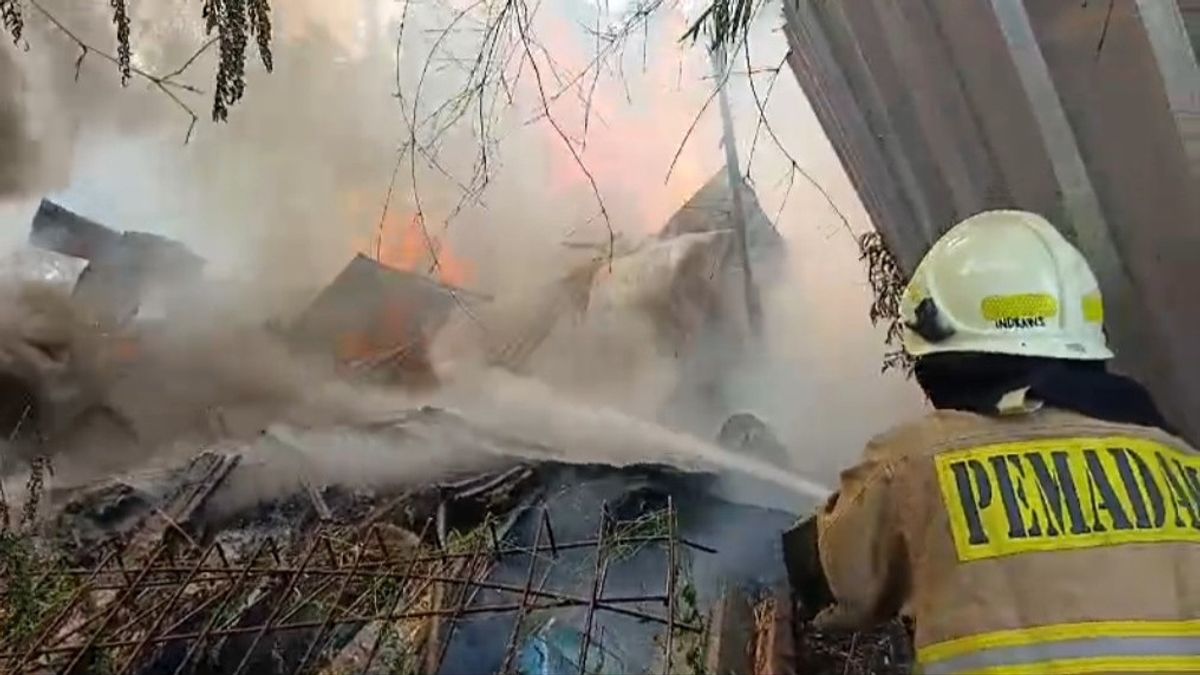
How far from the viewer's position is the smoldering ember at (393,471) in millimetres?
3404

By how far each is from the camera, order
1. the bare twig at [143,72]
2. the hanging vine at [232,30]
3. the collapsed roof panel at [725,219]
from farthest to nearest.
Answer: the collapsed roof panel at [725,219] → the bare twig at [143,72] → the hanging vine at [232,30]

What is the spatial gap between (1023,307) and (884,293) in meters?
2.33

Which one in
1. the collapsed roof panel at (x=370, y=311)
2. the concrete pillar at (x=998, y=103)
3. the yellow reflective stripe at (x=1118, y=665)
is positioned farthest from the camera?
the collapsed roof panel at (x=370, y=311)

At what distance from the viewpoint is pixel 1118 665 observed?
141cm

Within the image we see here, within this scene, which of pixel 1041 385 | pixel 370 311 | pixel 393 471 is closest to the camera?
pixel 1041 385

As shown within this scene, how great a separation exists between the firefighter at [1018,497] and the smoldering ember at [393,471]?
166 centimetres

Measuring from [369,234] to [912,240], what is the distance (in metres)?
2.22

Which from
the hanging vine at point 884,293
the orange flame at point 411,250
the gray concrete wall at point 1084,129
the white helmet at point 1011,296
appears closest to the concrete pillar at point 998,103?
the gray concrete wall at point 1084,129

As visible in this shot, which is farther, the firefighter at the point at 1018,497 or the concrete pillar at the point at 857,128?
the concrete pillar at the point at 857,128

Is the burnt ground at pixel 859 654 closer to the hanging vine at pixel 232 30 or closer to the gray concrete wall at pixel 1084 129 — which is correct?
the gray concrete wall at pixel 1084 129

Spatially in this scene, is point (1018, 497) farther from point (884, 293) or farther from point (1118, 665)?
point (884, 293)

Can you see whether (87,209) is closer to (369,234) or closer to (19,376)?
(19,376)

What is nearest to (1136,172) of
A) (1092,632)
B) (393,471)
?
(1092,632)

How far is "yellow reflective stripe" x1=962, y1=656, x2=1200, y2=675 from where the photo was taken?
1.41m
